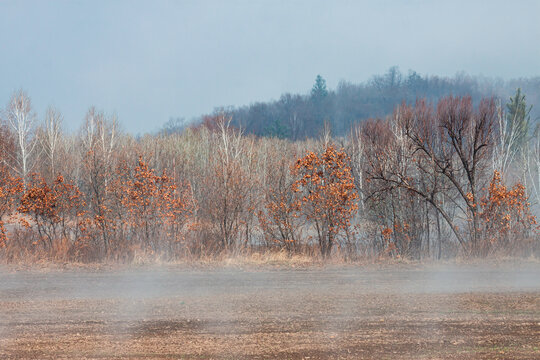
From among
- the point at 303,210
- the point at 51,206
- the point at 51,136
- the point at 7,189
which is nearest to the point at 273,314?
the point at 303,210

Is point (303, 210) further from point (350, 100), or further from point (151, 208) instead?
point (350, 100)

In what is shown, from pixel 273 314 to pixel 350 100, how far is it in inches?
5792

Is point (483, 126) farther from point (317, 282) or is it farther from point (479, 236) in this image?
point (317, 282)

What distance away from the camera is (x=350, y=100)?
154m

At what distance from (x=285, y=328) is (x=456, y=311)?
3.29 meters

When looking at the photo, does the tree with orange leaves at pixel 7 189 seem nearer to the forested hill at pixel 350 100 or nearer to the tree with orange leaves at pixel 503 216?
the tree with orange leaves at pixel 503 216

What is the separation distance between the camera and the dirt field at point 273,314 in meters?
8.03

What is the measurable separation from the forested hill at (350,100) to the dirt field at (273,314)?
351 feet

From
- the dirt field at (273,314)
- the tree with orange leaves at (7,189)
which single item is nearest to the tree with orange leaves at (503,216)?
the dirt field at (273,314)

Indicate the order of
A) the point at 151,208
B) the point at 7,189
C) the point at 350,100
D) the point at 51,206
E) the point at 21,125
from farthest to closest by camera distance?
the point at 350,100 < the point at 21,125 < the point at 7,189 < the point at 51,206 < the point at 151,208

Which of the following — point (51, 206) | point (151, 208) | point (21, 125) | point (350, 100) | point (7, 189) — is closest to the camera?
point (151, 208)

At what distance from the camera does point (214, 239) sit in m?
19.0

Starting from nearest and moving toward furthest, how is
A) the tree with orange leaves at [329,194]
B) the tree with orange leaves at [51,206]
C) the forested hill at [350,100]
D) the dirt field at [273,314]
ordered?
the dirt field at [273,314] → the tree with orange leaves at [329,194] → the tree with orange leaves at [51,206] → the forested hill at [350,100]

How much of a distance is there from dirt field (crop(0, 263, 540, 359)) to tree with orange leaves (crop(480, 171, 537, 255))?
8.81 ft
